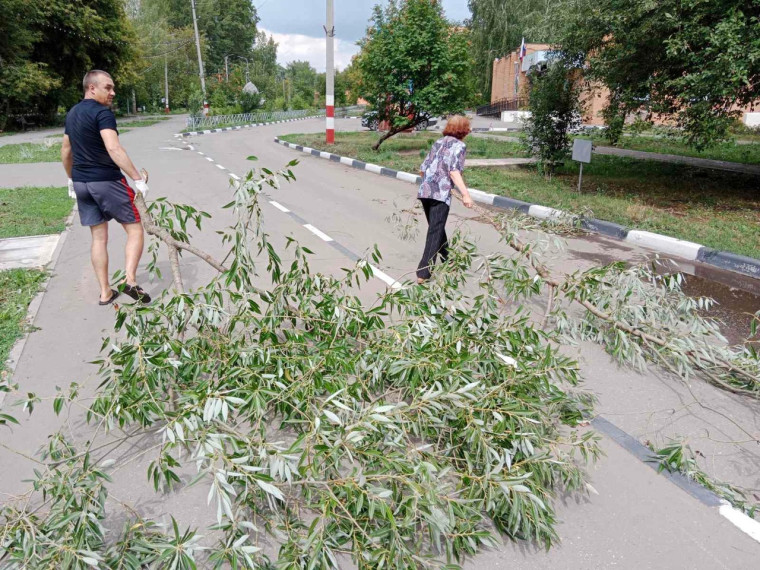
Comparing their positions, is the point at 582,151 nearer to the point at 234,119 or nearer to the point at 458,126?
the point at 458,126

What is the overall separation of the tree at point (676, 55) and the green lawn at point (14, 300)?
9035 mm

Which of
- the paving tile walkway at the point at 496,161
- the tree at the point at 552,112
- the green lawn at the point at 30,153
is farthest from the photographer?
the green lawn at the point at 30,153

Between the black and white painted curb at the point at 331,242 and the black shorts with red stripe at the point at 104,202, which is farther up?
the black shorts with red stripe at the point at 104,202

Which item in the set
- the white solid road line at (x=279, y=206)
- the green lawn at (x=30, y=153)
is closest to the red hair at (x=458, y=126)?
the white solid road line at (x=279, y=206)

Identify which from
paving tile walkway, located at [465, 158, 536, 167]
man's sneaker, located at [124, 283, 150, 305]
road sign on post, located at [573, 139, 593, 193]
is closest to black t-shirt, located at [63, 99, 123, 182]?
man's sneaker, located at [124, 283, 150, 305]

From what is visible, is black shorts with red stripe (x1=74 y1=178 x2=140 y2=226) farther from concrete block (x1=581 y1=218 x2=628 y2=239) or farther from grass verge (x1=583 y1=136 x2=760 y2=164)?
grass verge (x1=583 y1=136 x2=760 y2=164)

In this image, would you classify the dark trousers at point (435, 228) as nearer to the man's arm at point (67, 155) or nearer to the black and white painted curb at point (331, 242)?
the black and white painted curb at point (331, 242)

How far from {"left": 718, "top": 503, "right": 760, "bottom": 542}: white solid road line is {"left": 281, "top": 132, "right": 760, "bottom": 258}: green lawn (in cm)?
506

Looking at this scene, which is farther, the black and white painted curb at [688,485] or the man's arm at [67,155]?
the man's arm at [67,155]

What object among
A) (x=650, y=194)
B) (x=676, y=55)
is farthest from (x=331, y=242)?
(x=650, y=194)

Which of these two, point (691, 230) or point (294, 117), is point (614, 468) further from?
point (294, 117)

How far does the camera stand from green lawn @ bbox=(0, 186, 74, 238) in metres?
7.78

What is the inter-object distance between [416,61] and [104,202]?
12993 mm

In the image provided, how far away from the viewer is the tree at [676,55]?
25.4 ft
